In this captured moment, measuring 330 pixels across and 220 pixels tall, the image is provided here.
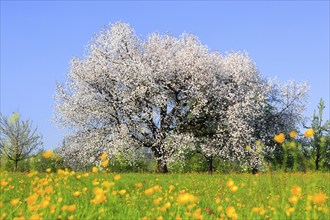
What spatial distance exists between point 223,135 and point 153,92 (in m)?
5.08

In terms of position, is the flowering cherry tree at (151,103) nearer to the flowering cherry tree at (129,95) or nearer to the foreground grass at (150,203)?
the flowering cherry tree at (129,95)

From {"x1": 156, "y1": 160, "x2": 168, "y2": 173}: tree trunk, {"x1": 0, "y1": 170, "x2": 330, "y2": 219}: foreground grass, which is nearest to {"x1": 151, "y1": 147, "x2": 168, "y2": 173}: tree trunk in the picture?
{"x1": 156, "y1": 160, "x2": 168, "y2": 173}: tree trunk

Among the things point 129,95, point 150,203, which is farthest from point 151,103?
point 150,203

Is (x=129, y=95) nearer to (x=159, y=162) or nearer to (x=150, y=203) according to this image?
(x=159, y=162)

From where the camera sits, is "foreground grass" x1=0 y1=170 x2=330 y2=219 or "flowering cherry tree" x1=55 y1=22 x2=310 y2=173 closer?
"foreground grass" x1=0 y1=170 x2=330 y2=219

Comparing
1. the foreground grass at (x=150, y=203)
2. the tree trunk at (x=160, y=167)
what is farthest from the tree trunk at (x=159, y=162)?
the foreground grass at (x=150, y=203)

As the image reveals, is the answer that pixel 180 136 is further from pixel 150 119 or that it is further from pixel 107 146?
pixel 107 146

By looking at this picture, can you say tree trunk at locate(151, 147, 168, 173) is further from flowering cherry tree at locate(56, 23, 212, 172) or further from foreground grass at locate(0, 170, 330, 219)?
foreground grass at locate(0, 170, 330, 219)

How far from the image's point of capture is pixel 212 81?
2666 cm

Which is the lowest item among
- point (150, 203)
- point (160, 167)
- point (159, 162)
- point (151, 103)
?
point (150, 203)

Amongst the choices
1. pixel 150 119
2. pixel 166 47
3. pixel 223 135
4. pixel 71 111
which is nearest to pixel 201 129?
pixel 223 135

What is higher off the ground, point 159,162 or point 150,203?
point 159,162

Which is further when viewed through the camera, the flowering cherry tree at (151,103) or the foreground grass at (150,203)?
the flowering cherry tree at (151,103)

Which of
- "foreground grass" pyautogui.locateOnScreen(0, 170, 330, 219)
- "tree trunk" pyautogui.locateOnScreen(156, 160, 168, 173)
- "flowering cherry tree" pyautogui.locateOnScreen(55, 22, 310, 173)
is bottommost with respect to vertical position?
"foreground grass" pyautogui.locateOnScreen(0, 170, 330, 219)
